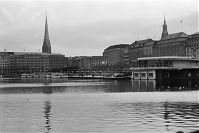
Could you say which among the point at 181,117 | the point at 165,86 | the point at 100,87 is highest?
the point at 165,86

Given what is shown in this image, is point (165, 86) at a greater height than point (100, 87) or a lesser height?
greater

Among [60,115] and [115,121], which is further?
[60,115]

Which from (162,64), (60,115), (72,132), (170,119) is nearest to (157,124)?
(170,119)

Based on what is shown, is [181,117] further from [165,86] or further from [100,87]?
[100,87]

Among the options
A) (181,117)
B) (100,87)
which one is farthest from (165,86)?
(181,117)

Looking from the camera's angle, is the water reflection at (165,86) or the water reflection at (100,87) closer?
the water reflection at (100,87)

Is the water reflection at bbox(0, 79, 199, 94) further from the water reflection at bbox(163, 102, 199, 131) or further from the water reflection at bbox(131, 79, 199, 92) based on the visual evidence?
the water reflection at bbox(163, 102, 199, 131)

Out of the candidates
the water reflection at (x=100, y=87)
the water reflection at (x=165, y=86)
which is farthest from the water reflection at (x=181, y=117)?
the water reflection at (x=165, y=86)

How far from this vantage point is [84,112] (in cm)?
3494

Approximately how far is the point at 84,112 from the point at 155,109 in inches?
273

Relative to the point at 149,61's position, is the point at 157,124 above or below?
below

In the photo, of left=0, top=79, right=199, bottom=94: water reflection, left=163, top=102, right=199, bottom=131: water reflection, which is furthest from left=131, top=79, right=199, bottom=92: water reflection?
left=163, top=102, right=199, bottom=131: water reflection

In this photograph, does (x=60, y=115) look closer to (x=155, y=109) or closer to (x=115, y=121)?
(x=115, y=121)

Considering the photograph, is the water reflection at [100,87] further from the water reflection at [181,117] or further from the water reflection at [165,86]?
the water reflection at [181,117]
